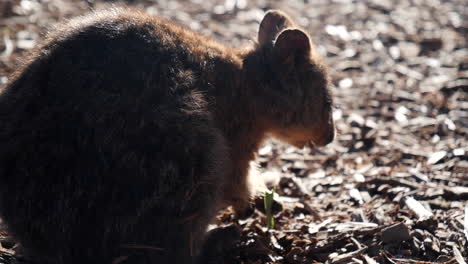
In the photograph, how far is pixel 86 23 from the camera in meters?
4.47

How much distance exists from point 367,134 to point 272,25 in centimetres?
193

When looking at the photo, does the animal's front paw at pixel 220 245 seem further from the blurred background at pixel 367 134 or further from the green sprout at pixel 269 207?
the green sprout at pixel 269 207

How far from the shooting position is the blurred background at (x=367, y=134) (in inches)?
189

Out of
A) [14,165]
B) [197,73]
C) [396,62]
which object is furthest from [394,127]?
[14,165]

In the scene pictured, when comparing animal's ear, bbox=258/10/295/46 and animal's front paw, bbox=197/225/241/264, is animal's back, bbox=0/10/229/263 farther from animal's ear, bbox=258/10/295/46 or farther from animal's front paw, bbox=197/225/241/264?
animal's ear, bbox=258/10/295/46

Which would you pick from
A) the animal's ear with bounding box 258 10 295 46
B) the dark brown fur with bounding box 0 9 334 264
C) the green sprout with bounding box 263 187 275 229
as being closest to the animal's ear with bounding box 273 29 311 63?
the animal's ear with bounding box 258 10 295 46

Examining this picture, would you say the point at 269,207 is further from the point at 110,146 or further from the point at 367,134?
the point at 367,134

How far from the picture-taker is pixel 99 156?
388 centimetres

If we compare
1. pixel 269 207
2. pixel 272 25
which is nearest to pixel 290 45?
pixel 272 25

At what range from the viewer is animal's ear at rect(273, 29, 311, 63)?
533 centimetres

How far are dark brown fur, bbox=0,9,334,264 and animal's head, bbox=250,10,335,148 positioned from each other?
907 mm

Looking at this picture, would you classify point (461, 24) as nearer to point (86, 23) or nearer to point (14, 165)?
point (86, 23)

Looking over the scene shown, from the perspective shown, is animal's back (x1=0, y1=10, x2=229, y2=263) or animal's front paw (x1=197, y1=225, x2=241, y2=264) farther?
animal's front paw (x1=197, y1=225, x2=241, y2=264)

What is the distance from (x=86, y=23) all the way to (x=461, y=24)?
783 centimetres
